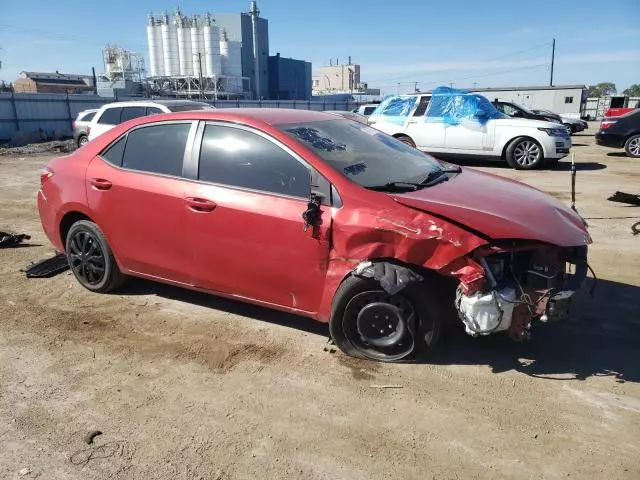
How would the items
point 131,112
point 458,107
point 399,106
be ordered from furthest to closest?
point 399,106, point 458,107, point 131,112

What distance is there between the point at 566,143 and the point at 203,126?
11084 millimetres

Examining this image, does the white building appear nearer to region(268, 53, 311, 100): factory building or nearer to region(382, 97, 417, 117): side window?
region(382, 97, 417, 117): side window

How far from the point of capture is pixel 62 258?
5.77 meters

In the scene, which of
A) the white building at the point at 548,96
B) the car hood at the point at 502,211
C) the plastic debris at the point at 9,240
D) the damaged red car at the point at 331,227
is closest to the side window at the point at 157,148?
the damaged red car at the point at 331,227

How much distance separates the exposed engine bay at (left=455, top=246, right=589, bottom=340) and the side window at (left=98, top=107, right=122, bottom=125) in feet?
37.4

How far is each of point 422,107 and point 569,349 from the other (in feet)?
36.0

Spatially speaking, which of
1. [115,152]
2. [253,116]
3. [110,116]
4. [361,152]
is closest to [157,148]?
[115,152]

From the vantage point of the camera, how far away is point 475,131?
42.5 ft

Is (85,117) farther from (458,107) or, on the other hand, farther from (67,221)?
(67,221)

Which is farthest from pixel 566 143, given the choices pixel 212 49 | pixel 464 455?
pixel 212 49

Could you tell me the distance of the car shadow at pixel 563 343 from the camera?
344 cm

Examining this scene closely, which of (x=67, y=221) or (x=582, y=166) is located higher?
(x=67, y=221)

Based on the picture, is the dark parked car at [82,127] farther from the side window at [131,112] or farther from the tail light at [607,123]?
the tail light at [607,123]

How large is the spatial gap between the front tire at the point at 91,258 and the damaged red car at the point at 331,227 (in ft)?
0.10
